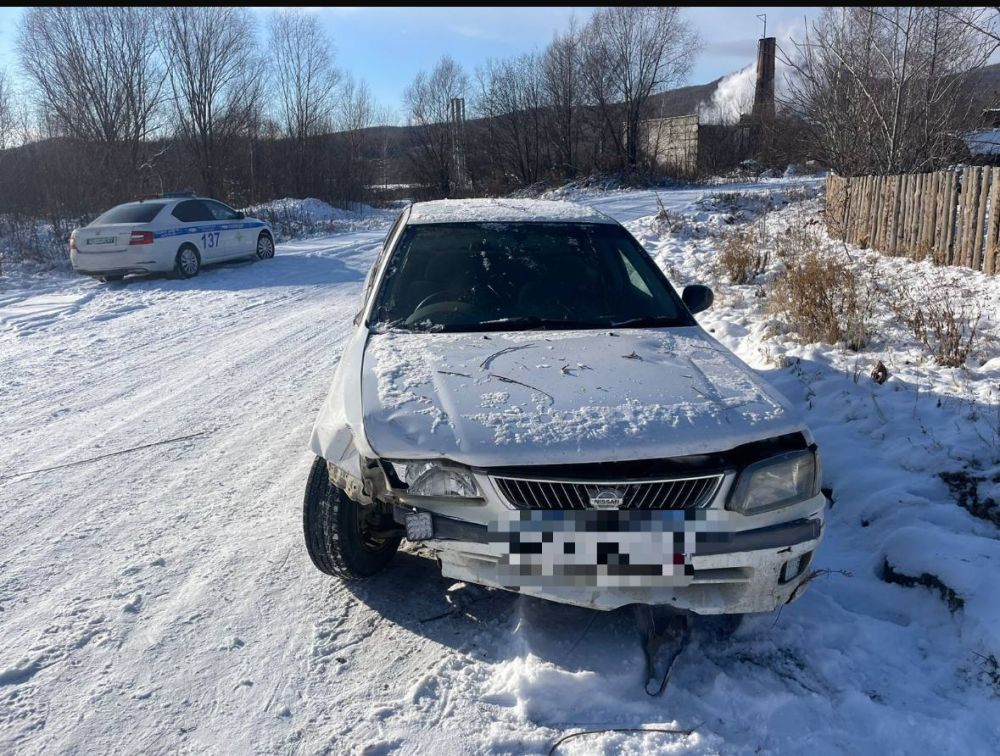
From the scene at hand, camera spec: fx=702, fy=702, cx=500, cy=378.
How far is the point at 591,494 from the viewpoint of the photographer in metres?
2.48

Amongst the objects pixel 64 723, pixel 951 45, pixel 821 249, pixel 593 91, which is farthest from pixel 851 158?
pixel 593 91

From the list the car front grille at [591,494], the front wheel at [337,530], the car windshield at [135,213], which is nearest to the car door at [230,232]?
the car windshield at [135,213]

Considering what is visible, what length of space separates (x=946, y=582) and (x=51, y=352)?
836cm

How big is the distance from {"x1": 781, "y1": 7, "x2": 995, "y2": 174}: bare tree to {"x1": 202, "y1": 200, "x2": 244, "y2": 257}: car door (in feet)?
38.8

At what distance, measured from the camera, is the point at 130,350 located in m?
7.72

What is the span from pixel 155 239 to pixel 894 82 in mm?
13440

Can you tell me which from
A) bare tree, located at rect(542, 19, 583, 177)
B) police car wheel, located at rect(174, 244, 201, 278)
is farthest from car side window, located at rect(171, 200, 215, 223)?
bare tree, located at rect(542, 19, 583, 177)

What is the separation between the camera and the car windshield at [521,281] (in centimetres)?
376

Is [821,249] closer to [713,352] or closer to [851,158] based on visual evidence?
[851,158]

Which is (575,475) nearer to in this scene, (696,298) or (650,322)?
(650,322)

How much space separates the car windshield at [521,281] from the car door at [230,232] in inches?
427

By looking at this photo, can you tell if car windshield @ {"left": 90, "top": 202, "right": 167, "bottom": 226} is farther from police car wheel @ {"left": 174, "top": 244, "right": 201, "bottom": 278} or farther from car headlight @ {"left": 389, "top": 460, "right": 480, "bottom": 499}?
car headlight @ {"left": 389, "top": 460, "right": 480, "bottom": 499}

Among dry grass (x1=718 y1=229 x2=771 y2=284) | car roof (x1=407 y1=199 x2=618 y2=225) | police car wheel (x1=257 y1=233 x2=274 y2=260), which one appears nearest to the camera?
car roof (x1=407 y1=199 x2=618 y2=225)

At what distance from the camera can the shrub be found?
20.8 feet
